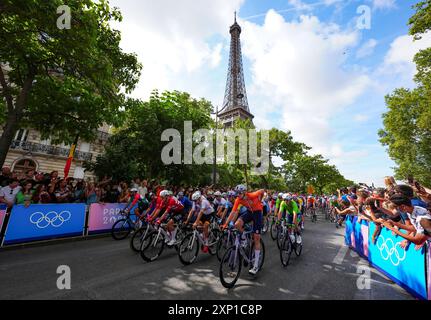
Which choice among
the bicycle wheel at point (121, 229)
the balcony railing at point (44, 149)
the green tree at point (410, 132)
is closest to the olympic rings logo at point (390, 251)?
the bicycle wheel at point (121, 229)

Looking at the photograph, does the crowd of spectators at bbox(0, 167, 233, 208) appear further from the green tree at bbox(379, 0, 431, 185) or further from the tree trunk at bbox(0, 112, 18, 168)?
the green tree at bbox(379, 0, 431, 185)

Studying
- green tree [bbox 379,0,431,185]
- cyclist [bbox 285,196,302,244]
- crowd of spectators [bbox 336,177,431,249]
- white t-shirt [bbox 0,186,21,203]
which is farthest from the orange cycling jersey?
green tree [bbox 379,0,431,185]

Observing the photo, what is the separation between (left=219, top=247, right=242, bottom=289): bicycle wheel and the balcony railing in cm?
2714

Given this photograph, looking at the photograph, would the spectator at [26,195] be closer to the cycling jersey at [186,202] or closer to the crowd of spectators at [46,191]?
the crowd of spectators at [46,191]

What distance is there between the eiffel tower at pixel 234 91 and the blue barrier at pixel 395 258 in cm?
5996

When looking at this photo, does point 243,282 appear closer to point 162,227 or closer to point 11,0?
point 162,227

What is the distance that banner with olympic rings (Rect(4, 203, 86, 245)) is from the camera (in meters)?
6.03

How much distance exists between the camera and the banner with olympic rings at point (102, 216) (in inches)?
309

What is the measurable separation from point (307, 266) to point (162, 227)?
4.27 m

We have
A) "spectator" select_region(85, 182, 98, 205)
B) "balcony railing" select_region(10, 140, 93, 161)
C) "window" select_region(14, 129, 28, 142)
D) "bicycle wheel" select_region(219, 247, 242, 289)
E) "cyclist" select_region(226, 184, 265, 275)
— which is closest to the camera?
"bicycle wheel" select_region(219, 247, 242, 289)

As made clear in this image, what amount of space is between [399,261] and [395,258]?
17cm

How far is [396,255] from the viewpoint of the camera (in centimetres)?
450

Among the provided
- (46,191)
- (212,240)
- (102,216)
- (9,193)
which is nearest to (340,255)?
(212,240)

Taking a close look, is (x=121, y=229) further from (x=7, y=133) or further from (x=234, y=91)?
(x=234, y=91)
